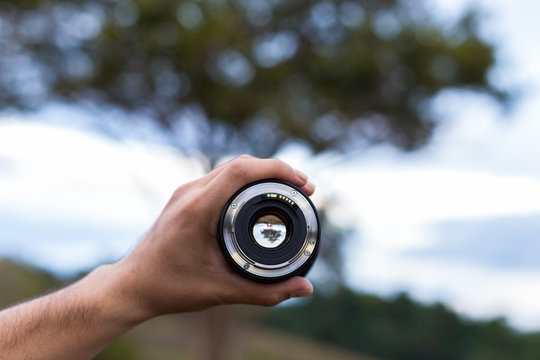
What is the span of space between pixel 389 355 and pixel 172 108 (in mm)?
5936

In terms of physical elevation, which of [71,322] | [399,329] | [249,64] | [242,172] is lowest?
[71,322]

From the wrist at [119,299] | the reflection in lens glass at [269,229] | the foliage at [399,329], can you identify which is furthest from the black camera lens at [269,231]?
the foliage at [399,329]

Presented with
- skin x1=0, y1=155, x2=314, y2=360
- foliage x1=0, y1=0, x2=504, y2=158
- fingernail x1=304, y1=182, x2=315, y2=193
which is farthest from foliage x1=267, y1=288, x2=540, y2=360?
skin x1=0, y1=155, x2=314, y2=360

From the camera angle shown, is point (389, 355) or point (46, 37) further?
point (389, 355)

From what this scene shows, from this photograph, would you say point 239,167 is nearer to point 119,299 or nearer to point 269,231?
point 269,231

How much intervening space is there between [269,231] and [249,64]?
21.5 feet

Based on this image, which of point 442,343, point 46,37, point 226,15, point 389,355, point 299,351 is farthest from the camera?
point 299,351

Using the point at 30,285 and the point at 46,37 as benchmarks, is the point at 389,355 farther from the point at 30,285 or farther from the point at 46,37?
the point at 46,37

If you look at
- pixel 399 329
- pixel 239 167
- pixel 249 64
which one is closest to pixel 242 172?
pixel 239 167

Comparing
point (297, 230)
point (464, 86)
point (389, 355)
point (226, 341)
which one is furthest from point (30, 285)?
point (297, 230)

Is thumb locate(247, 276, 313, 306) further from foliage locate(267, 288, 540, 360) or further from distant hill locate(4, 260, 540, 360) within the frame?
foliage locate(267, 288, 540, 360)

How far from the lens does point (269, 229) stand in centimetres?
130

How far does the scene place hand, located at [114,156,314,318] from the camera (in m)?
1.16

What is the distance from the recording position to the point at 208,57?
24.0 feet
